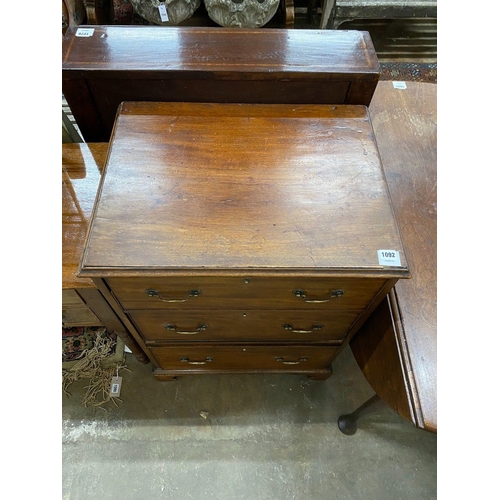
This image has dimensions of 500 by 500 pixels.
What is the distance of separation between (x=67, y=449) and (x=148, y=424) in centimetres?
29

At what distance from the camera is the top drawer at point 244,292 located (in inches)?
31.1

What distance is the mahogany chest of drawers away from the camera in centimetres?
76

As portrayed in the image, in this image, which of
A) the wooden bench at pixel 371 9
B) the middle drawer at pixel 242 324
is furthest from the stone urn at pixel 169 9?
the middle drawer at pixel 242 324

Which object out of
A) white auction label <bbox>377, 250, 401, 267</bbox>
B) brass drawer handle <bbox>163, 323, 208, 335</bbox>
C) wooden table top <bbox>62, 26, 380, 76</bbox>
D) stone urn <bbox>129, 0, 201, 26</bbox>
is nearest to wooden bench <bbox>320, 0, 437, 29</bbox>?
stone urn <bbox>129, 0, 201, 26</bbox>

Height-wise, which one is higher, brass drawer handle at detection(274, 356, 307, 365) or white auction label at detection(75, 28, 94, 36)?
white auction label at detection(75, 28, 94, 36)

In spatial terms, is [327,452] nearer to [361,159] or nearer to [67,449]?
[67,449]

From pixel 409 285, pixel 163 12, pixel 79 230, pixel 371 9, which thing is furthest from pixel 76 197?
pixel 371 9

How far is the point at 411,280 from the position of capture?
0.99 m

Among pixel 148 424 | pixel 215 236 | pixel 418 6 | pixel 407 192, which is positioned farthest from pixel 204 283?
pixel 418 6

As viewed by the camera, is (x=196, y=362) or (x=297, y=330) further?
(x=196, y=362)

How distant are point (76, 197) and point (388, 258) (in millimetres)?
921

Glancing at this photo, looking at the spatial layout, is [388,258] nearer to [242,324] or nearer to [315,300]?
[315,300]

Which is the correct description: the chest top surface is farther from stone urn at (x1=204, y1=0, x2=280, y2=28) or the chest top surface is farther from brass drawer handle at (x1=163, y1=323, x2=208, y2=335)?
stone urn at (x1=204, y1=0, x2=280, y2=28)

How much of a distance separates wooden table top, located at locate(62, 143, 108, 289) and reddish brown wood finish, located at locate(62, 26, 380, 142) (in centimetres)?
14
